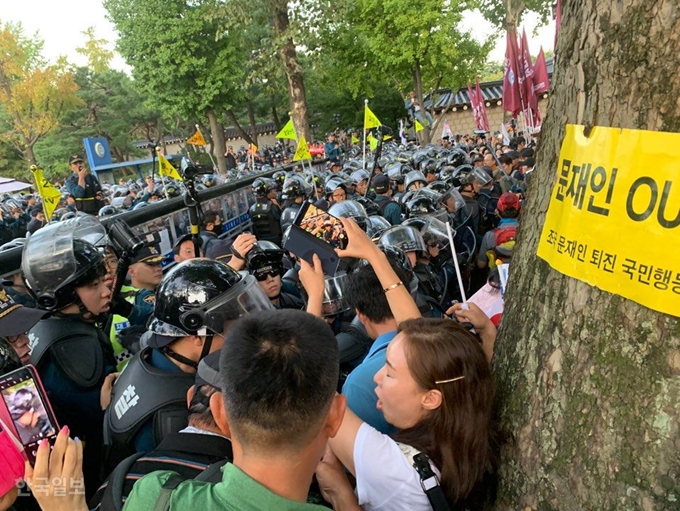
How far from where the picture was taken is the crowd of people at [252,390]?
1.36m

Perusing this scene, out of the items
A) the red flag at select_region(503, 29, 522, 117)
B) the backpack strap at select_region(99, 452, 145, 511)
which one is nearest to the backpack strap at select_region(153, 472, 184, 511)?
the backpack strap at select_region(99, 452, 145, 511)

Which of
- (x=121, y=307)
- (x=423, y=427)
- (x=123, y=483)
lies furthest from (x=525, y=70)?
(x=123, y=483)

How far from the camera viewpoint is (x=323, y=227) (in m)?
2.93

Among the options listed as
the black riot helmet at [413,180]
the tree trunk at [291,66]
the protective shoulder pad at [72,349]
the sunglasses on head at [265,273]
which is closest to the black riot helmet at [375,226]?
the sunglasses on head at [265,273]

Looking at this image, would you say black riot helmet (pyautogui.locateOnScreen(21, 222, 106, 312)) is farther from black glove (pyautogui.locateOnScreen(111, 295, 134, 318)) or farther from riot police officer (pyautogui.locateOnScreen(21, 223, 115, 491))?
black glove (pyautogui.locateOnScreen(111, 295, 134, 318))

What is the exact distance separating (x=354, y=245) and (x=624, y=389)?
4.83 feet

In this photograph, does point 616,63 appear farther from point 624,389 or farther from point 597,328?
point 624,389

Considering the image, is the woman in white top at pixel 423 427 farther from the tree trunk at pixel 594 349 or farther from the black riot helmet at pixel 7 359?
the black riot helmet at pixel 7 359

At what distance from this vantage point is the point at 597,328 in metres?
1.48

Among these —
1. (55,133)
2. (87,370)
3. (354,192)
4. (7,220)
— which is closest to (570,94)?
(87,370)

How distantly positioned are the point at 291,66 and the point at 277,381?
2112cm

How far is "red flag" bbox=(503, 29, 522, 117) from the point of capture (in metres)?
14.0

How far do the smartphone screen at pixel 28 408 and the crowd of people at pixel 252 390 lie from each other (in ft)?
0.29

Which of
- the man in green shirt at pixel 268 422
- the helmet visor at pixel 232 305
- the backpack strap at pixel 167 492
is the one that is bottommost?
the helmet visor at pixel 232 305
